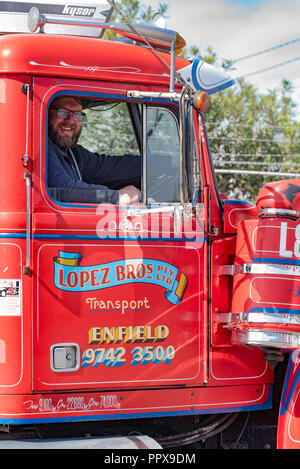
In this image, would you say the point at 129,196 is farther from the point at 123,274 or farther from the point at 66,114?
the point at 66,114

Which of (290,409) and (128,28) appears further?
(290,409)

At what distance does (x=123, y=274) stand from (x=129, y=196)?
0.47 meters

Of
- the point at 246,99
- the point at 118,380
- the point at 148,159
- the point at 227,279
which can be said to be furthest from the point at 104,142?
the point at 246,99

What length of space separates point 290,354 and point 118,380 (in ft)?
3.46

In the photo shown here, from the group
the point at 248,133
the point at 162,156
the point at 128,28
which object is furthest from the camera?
the point at 248,133

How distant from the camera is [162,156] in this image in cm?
355

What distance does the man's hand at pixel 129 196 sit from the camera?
3.50 meters

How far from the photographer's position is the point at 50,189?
3.33 m

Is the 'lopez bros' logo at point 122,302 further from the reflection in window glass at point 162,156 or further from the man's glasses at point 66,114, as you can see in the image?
the man's glasses at point 66,114

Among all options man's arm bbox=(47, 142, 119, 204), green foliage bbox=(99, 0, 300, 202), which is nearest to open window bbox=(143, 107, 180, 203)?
man's arm bbox=(47, 142, 119, 204)

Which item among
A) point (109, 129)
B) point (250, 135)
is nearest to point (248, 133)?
point (250, 135)

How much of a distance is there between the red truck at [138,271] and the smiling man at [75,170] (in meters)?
0.07

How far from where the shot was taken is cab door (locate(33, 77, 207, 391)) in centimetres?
325

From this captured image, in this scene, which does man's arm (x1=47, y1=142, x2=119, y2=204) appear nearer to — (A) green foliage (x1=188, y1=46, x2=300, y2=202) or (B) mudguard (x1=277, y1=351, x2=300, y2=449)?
(B) mudguard (x1=277, y1=351, x2=300, y2=449)
